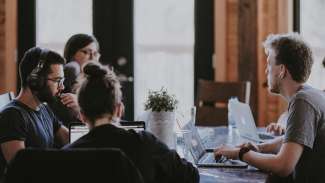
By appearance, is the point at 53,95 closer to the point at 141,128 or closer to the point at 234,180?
the point at 141,128

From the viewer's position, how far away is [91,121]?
1.80 metres

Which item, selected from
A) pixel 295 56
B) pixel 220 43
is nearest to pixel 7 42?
pixel 220 43

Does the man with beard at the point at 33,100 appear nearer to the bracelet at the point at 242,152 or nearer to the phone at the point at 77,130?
the phone at the point at 77,130

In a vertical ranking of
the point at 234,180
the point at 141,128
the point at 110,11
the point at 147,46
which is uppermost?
the point at 110,11

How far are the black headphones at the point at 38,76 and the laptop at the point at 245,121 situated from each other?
3.39 ft

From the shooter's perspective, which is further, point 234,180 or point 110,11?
point 110,11

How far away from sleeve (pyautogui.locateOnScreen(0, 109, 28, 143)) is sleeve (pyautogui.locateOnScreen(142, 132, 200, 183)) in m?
0.61

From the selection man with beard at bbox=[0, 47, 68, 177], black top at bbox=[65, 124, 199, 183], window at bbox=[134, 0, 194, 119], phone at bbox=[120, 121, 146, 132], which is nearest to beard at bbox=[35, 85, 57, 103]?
man with beard at bbox=[0, 47, 68, 177]

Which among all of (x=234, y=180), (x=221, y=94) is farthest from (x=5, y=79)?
(x=234, y=180)

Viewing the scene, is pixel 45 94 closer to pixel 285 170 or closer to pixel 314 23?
pixel 285 170

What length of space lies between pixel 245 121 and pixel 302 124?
36.6 inches

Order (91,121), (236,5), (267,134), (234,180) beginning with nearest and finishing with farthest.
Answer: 1. (91,121)
2. (234,180)
3. (267,134)
4. (236,5)

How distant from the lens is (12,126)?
217 cm

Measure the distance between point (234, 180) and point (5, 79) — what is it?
3488mm
